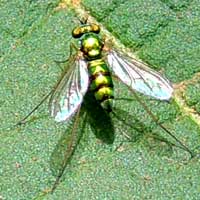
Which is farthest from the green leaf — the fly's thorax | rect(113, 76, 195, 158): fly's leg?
the fly's thorax

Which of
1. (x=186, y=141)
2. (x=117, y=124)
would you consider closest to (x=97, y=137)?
(x=117, y=124)

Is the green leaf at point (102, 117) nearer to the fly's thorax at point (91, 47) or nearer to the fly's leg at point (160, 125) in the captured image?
the fly's leg at point (160, 125)

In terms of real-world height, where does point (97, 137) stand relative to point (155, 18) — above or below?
below

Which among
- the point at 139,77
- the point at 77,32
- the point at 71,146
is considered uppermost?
the point at 77,32

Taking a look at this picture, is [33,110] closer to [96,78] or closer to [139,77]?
[96,78]

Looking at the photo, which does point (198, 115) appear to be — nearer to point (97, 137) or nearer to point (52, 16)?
point (97, 137)

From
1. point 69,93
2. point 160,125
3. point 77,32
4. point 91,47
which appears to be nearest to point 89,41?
point 91,47

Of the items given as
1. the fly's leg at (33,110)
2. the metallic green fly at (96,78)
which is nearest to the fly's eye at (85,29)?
the metallic green fly at (96,78)
